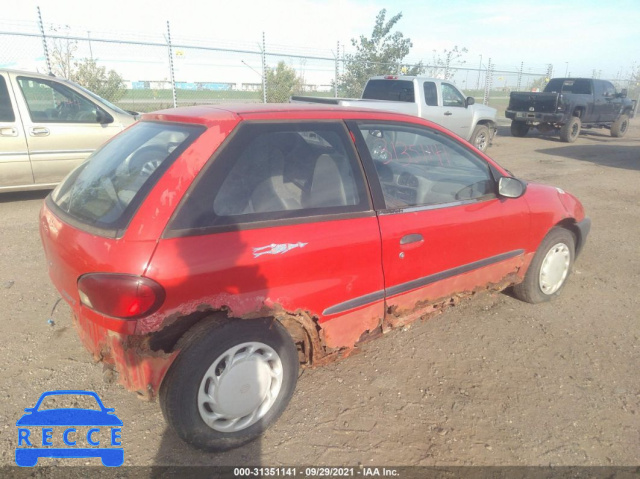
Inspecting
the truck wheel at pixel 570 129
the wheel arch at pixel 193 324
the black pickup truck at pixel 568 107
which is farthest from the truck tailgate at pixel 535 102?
the wheel arch at pixel 193 324

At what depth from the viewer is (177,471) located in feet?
6.91

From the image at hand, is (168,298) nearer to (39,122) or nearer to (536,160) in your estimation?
(39,122)

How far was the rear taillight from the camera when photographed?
6.02ft

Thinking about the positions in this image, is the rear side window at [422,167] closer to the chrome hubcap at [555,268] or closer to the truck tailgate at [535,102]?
the chrome hubcap at [555,268]

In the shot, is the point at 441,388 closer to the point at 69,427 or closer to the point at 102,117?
the point at 69,427

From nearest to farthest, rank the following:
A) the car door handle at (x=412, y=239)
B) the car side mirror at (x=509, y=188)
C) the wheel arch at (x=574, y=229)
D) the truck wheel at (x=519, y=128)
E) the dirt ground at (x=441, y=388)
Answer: the dirt ground at (x=441, y=388) → the car door handle at (x=412, y=239) → the car side mirror at (x=509, y=188) → the wheel arch at (x=574, y=229) → the truck wheel at (x=519, y=128)

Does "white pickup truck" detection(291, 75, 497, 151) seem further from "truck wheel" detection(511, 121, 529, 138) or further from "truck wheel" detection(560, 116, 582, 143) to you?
"truck wheel" detection(511, 121, 529, 138)

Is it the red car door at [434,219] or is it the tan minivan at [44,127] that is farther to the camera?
the tan minivan at [44,127]

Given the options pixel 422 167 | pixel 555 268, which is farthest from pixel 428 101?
pixel 422 167

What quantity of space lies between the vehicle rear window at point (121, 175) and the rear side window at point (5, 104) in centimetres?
404

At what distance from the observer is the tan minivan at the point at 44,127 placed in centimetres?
562

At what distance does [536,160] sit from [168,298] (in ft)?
36.8

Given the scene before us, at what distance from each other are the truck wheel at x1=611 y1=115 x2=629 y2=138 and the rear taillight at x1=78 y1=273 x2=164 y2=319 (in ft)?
62.7

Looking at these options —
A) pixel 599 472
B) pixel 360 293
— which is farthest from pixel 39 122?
pixel 599 472
